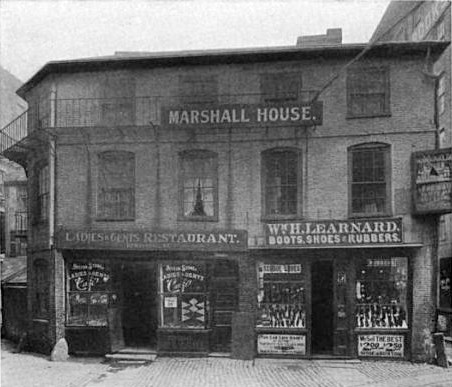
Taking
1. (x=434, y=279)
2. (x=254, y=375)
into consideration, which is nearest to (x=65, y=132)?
(x=254, y=375)

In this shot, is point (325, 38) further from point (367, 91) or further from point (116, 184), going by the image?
point (116, 184)

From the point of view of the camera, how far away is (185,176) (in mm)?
14859

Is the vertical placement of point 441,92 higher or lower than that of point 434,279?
higher

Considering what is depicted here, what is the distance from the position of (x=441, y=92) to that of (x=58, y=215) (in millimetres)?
Result: 17575

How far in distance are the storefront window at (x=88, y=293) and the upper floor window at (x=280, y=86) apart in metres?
7.36

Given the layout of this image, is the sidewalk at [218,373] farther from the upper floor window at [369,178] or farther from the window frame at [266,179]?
the upper floor window at [369,178]

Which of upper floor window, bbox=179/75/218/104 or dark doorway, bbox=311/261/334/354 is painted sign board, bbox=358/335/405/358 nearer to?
dark doorway, bbox=311/261/334/354

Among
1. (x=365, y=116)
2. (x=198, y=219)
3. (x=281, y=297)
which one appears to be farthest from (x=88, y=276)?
(x=365, y=116)

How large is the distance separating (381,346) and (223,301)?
4769 mm

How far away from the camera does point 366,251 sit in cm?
1388

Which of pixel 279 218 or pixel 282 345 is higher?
pixel 279 218

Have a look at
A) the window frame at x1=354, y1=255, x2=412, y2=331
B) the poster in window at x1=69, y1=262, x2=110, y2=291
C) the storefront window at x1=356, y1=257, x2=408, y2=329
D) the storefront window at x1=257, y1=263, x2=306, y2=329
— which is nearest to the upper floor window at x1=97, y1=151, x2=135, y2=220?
the poster in window at x1=69, y1=262, x2=110, y2=291

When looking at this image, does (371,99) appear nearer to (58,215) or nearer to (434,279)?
(434,279)

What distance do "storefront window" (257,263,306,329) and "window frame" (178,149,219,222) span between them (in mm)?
2269
